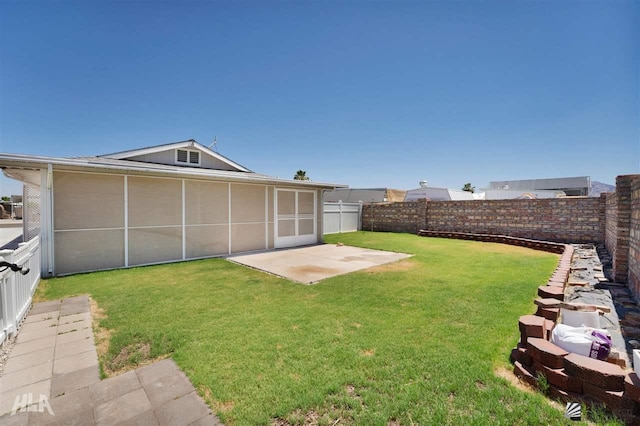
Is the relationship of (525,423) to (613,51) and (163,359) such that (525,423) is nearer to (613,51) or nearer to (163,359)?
(163,359)

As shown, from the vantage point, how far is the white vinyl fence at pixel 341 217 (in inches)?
614

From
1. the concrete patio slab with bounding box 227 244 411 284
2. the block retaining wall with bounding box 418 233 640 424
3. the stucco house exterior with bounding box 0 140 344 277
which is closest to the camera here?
the block retaining wall with bounding box 418 233 640 424

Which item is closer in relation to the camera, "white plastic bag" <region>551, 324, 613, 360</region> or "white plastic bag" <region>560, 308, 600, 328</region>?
"white plastic bag" <region>551, 324, 613, 360</region>

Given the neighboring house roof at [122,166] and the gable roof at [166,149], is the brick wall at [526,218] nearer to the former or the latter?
the neighboring house roof at [122,166]

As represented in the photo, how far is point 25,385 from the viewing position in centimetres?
244

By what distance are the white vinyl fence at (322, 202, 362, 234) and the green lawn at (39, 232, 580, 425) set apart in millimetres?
Result: 9297

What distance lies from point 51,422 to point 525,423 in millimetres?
3302

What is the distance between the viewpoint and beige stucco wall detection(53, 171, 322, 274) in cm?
664

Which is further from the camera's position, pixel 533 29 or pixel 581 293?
pixel 533 29

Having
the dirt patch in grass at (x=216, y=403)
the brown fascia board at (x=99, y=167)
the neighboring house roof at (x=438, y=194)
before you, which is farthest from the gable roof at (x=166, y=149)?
the neighboring house roof at (x=438, y=194)

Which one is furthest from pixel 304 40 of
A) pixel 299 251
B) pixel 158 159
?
pixel 299 251

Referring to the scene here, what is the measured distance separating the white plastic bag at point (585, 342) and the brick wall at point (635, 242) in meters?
2.40

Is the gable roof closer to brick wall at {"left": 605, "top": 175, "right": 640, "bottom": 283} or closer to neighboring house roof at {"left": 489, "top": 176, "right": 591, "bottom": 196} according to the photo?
brick wall at {"left": 605, "top": 175, "right": 640, "bottom": 283}

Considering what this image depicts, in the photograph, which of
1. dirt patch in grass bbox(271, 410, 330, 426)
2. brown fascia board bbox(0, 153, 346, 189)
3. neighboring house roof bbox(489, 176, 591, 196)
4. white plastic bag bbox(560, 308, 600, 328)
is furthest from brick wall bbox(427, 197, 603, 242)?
neighboring house roof bbox(489, 176, 591, 196)
